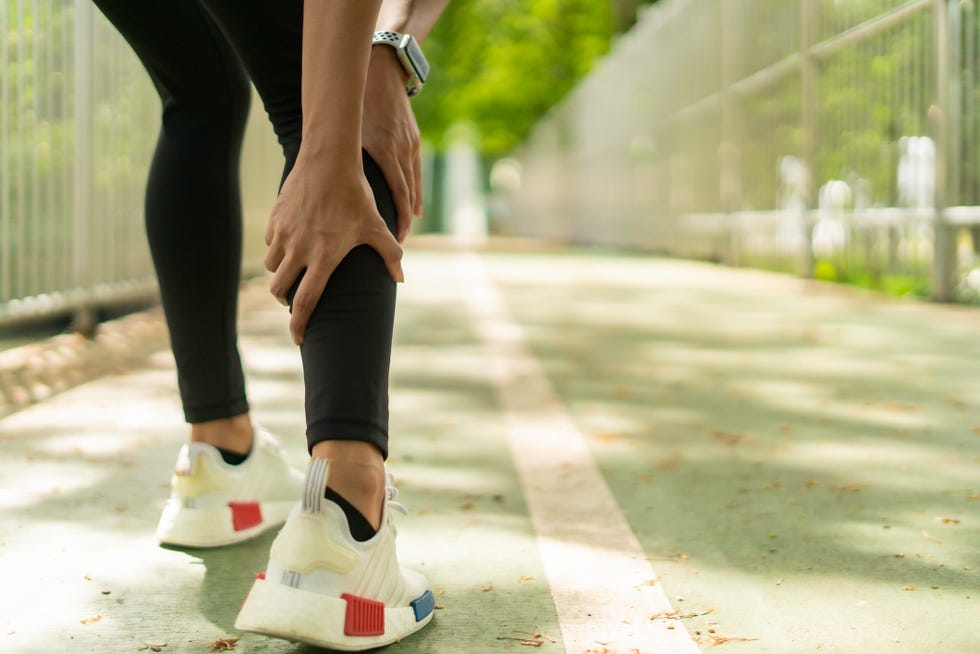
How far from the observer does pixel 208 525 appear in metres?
2.24

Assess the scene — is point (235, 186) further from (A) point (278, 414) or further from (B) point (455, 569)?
(A) point (278, 414)

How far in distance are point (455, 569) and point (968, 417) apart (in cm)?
200

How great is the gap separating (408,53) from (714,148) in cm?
1195

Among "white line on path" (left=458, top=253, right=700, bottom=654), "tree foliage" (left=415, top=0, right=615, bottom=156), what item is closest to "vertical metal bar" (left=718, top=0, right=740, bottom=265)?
"white line on path" (left=458, top=253, right=700, bottom=654)

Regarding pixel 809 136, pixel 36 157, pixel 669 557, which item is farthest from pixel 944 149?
pixel 669 557

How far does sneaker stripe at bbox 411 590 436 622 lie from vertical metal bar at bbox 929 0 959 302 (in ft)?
20.2

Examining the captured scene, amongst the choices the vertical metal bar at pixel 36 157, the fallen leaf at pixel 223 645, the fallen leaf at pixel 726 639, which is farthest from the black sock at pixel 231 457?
the vertical metal bar at pixel 36 157

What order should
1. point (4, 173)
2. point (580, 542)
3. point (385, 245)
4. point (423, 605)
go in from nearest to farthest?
point (385, 245) < point (423, 605) < point (580, 542) < point (4, 173)

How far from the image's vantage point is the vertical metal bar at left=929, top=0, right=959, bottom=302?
7266 millimetres

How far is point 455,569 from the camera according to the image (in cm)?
213

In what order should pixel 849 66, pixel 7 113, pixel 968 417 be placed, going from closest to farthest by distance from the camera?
pixel 968 417 → pixel 7 113 → pixel 849 66

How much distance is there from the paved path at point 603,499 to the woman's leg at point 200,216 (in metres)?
0.28

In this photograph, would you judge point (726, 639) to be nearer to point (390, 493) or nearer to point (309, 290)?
point (390, 493)

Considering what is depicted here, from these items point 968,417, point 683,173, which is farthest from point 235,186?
point 683,173
